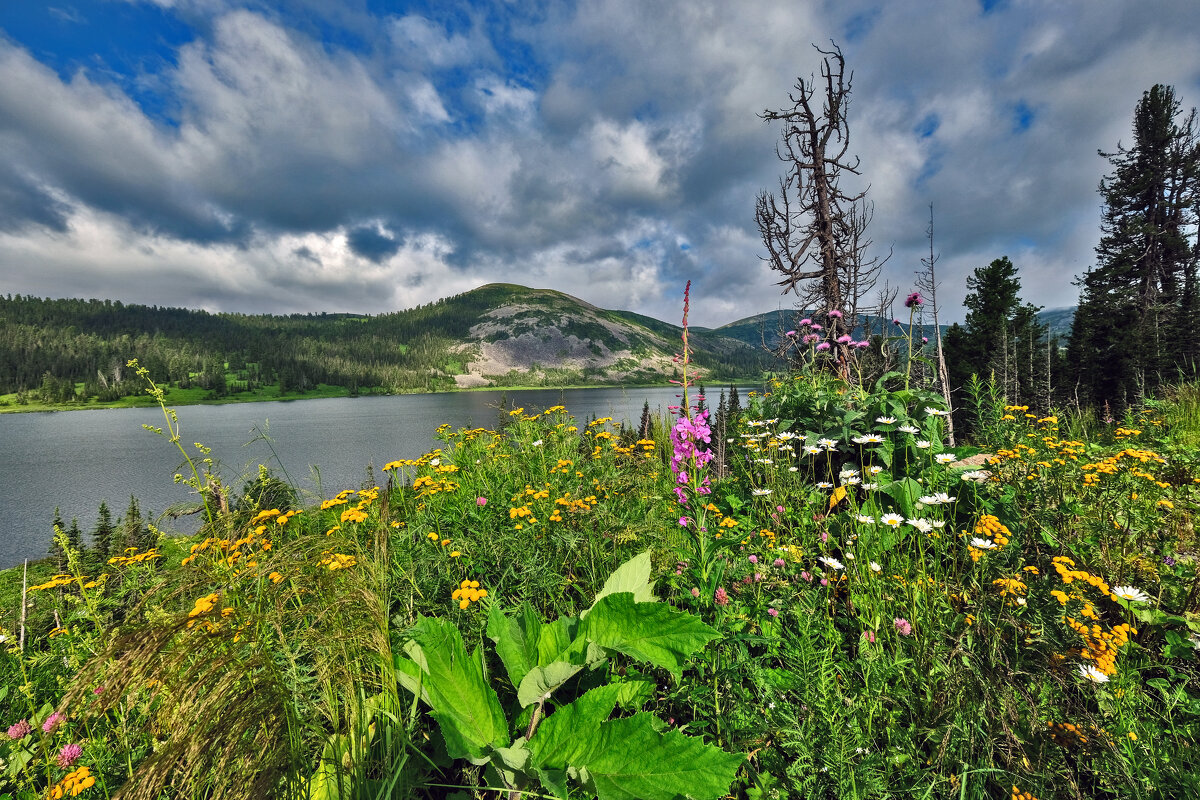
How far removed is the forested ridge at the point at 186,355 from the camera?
94.6 meters

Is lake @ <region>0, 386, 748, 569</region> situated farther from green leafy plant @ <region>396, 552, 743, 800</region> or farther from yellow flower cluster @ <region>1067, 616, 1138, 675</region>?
yellow flower cluster @ <region>1067, 616, 1138, 675</region>

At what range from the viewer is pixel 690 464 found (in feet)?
8.48

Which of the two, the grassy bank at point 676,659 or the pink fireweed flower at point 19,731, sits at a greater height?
the grassy bank at point 676,659

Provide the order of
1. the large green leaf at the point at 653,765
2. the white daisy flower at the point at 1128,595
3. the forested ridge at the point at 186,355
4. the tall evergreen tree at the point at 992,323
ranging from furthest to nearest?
the forested ridge at the point at 186,355 < the tall evergreen tree at the point at 992,323 < the white daisy flower at the point at 1128,595 < the large green leaf at the point at 653,765

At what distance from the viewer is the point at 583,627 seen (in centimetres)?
171

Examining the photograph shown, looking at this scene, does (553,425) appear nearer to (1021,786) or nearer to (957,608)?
(957,608)

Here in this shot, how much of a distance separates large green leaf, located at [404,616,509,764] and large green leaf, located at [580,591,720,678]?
0.43 metres

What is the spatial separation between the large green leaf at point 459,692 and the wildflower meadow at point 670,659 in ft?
0.03

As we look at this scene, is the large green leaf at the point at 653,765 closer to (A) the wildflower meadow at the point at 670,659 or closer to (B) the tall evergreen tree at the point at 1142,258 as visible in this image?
(A) the wildflower meadow at the point at 670,659

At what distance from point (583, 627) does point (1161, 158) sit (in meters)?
42.4

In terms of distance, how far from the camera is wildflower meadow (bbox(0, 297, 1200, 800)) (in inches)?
51.9

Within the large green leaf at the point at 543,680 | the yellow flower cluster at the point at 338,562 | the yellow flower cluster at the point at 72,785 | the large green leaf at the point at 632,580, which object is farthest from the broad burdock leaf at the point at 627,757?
the yellow flower cluster at the point at 72,785

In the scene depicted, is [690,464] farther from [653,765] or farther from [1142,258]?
[1142,258]

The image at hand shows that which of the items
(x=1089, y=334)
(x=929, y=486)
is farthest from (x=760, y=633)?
(x=1089, y=334)
